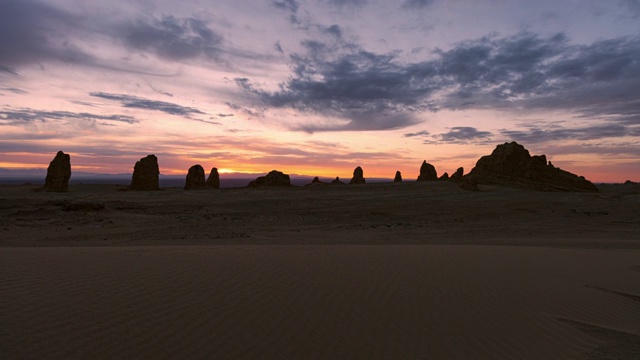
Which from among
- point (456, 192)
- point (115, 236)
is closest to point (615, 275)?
point (115, 236)

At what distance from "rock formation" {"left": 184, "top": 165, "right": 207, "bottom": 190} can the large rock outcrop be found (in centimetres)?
2799

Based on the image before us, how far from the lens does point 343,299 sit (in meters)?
6.07

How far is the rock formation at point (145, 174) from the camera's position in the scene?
41250 millimetres

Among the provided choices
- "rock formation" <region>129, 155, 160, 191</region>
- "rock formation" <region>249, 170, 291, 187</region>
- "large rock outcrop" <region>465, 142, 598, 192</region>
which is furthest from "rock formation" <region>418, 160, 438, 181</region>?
"rock formation" <region>129, 155, 160, 191</region>

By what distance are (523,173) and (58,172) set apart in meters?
42.5

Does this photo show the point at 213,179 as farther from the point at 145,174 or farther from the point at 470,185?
the point at 470,185

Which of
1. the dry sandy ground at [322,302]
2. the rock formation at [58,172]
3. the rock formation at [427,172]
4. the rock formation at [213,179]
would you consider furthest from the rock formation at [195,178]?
the dry sandy ground at [322,302]

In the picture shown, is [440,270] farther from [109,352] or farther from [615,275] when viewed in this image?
[109,352]

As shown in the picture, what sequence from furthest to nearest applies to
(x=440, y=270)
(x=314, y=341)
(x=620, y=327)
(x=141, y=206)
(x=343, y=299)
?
1. (x=141, y=206)
2. (x=440, y=270)
3. (x=343, y=299)
4. (x=620, y=327)
5. (x=314, y=341)

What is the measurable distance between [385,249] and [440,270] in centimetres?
301

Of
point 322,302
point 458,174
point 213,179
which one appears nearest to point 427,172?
point 458,174

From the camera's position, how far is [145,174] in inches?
1636

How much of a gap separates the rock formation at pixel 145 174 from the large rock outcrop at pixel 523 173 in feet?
101

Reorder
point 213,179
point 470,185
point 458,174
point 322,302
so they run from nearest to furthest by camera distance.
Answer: point 322,302 → point 470,185 → point 458,174 → point 213,179
